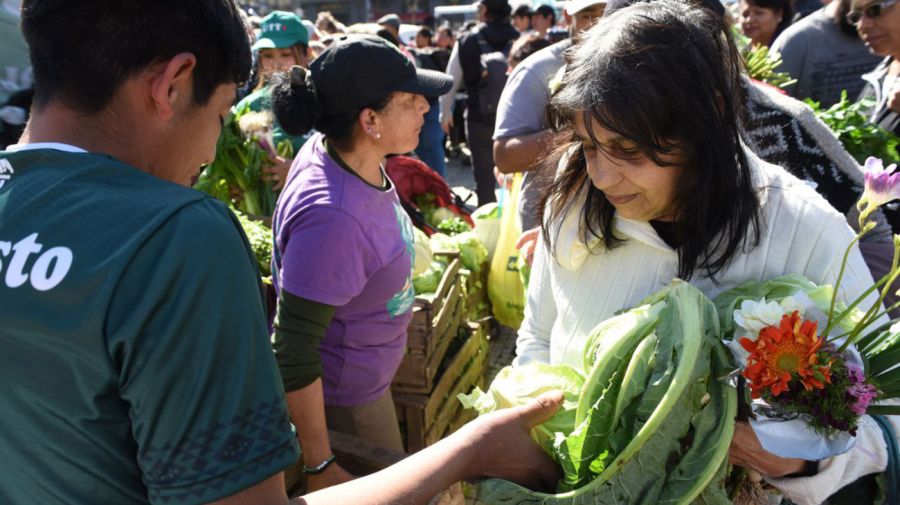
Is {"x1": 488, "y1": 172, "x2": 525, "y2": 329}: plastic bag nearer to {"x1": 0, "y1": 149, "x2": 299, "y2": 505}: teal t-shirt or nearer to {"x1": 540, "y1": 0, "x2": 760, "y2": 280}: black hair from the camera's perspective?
{"x1": 540, "y1": 0, "x2": 760, "y2": 280}: black hair

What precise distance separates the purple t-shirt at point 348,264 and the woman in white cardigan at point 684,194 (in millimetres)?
738

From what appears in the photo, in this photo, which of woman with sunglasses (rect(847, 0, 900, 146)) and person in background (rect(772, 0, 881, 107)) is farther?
person in background (rect(772, 0, 881, 107))

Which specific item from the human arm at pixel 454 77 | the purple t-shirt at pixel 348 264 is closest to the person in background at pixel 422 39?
the human arm at pixel 454 77

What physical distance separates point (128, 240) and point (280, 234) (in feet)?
4.24

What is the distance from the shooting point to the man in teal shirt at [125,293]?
87 centimetres

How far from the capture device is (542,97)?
3209 millimetres

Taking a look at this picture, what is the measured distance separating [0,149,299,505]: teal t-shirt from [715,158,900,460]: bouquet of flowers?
84cm

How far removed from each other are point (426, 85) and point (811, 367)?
1.66 m

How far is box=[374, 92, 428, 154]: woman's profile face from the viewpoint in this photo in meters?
2.30

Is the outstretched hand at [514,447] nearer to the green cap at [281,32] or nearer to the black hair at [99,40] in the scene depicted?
the black hair at [99,40]

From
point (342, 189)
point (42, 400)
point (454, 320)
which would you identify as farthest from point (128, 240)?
point (454, 320)

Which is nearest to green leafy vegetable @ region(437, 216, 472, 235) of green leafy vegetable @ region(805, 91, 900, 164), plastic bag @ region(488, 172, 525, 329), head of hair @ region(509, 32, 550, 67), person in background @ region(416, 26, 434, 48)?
plastic bag @ region(488, 172, 525, 329)

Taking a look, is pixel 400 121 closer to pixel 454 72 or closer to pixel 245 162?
pixel 245 162

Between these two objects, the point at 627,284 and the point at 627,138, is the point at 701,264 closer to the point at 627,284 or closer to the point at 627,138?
the point at 627,284
